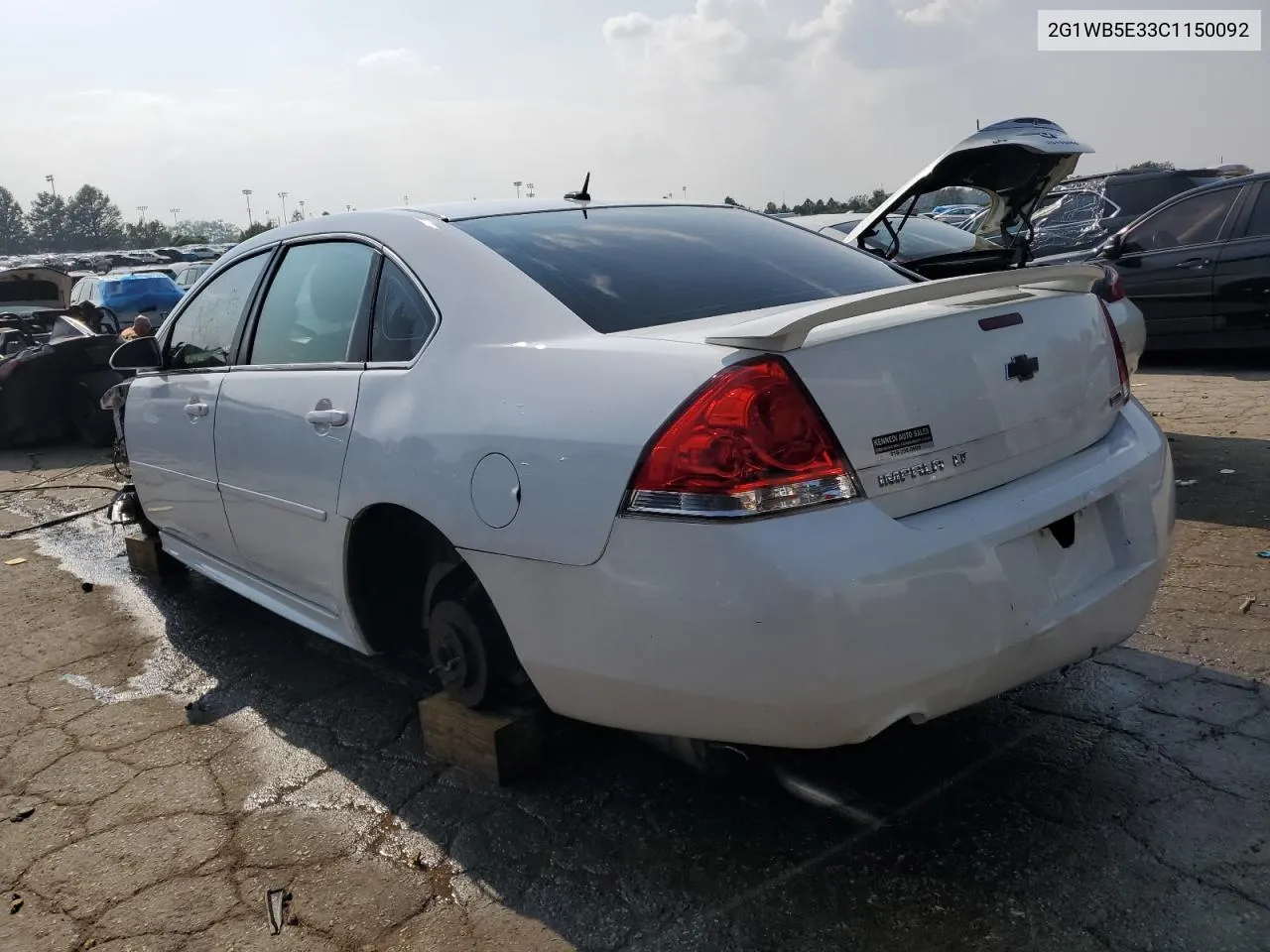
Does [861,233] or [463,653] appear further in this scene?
[861,233]

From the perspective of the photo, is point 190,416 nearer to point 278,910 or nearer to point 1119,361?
point 278,910

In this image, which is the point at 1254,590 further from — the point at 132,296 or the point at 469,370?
the point at 132,296

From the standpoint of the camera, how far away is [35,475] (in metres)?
8.75

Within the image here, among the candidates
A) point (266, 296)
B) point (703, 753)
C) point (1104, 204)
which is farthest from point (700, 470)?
point (1104, 204)

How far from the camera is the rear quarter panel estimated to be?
217cm

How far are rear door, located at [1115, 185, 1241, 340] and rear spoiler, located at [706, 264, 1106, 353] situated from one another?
642 cm

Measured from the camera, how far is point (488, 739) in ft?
9.10

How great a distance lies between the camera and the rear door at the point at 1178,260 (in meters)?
8.18

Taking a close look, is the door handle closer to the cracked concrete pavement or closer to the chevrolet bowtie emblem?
the cracked concrete pavement

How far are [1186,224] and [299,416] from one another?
7.73 m

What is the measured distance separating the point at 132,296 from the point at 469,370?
15.9m

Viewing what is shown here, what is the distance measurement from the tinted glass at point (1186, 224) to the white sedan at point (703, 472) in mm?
6307

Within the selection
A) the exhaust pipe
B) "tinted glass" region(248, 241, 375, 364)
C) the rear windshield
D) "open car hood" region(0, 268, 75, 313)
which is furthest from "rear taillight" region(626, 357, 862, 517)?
"open car hood" region(0, 268, 75, 313)

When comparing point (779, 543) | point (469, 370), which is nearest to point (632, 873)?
point (779, 543)
